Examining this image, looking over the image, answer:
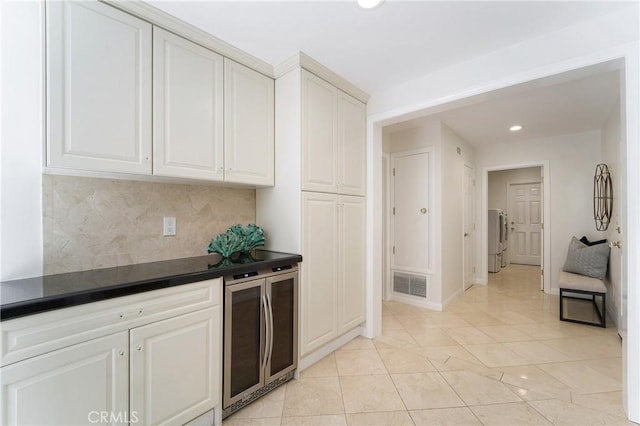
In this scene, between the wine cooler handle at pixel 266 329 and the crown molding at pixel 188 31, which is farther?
the wine cooler handle at pixel 266 329

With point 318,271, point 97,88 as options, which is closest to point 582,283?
point 318,271

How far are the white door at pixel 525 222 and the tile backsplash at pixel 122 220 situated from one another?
23.4 feet

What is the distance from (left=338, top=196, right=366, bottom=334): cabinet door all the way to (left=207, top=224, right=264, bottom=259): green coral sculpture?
2.50 ft

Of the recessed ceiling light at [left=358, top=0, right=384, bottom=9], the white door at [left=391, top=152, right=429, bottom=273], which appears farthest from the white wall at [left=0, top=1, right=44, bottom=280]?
the white door at [left=391, top=152, right=429, bottom=273]

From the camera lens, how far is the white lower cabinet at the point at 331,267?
212 centimetres

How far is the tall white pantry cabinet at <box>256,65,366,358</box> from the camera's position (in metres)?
2.09

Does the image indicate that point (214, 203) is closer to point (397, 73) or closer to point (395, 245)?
point (397, 73)

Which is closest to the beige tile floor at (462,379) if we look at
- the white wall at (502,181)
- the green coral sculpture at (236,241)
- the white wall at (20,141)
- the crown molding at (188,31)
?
the green coral sculpture at (236,241)

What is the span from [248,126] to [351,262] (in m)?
1.51

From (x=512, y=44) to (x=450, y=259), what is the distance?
2.71m

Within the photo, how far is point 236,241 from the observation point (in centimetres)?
192

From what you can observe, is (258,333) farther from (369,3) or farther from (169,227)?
(369,3)

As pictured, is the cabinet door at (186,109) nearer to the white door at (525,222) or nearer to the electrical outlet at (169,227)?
the electrical outlet at (169,227)

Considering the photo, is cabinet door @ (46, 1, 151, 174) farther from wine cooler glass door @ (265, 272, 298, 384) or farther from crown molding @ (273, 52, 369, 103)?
wine cooler glass door @ (265, 272, 298, 384)
